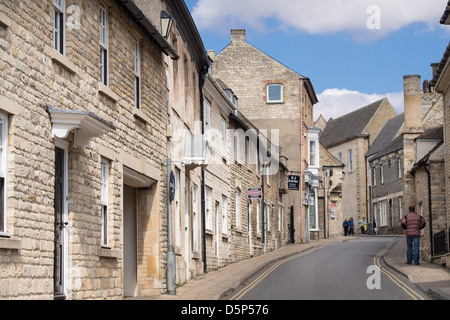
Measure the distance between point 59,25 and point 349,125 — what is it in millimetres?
72542

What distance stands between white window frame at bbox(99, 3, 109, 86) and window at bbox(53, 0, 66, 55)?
169cm

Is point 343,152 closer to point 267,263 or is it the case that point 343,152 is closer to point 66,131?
point 267,263

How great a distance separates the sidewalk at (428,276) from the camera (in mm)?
15648

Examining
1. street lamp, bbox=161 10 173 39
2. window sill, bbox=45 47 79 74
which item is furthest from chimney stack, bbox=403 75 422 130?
window sill, bbox=45 47 79 74

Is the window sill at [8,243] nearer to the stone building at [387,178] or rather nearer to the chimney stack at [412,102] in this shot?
the chimney stack at [412,102]

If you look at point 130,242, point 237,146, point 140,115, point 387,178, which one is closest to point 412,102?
point 237,146

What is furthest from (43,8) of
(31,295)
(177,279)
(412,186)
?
(412,186)

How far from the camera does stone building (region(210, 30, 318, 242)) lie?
46.5 m

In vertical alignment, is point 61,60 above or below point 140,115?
above

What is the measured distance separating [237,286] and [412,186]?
20572 millimetres

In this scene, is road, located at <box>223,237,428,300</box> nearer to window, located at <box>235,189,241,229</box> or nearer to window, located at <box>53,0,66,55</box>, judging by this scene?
window, located at <box>235,189,241,229</box>

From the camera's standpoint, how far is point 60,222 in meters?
11.4

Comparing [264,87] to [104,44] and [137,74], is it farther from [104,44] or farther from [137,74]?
[104,44]

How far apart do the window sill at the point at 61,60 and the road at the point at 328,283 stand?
21.2ft
